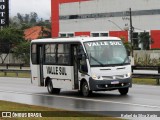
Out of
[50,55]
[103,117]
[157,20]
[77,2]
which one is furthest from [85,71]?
[77,2]

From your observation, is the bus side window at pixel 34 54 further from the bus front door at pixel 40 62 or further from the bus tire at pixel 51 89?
the bus tire at pixel 51 89

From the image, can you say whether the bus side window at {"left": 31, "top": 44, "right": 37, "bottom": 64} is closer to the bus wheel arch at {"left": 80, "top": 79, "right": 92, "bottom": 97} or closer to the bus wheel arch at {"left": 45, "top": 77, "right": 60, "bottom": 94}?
the bus wheel arch at {"left": 45, "top": 77, "right": 60, "bottom": 94}

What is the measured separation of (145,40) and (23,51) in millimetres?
24771

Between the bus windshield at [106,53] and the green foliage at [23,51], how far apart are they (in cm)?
6237

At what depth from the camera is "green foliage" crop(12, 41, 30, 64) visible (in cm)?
8396

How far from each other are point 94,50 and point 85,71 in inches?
37.6

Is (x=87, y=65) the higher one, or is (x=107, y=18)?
(x=107, y=18)

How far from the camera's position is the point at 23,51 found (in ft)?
279

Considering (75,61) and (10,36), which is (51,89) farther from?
(10,36)

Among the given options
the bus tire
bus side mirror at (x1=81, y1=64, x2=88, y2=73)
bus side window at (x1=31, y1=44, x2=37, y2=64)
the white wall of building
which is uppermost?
the white wall of building

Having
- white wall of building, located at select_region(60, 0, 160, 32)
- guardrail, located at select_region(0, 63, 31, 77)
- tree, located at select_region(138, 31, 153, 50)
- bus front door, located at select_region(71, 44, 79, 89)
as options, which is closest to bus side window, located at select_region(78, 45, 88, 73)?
bus front door, located at select_region(71, 44, 79, 89)

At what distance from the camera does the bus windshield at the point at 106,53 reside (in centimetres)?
1988

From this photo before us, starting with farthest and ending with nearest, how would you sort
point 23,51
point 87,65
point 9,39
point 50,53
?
point 9,39 < point 23,51 < point 50,53 < point 87,65

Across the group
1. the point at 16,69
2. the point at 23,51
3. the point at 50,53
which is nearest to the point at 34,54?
the point at 50,53
